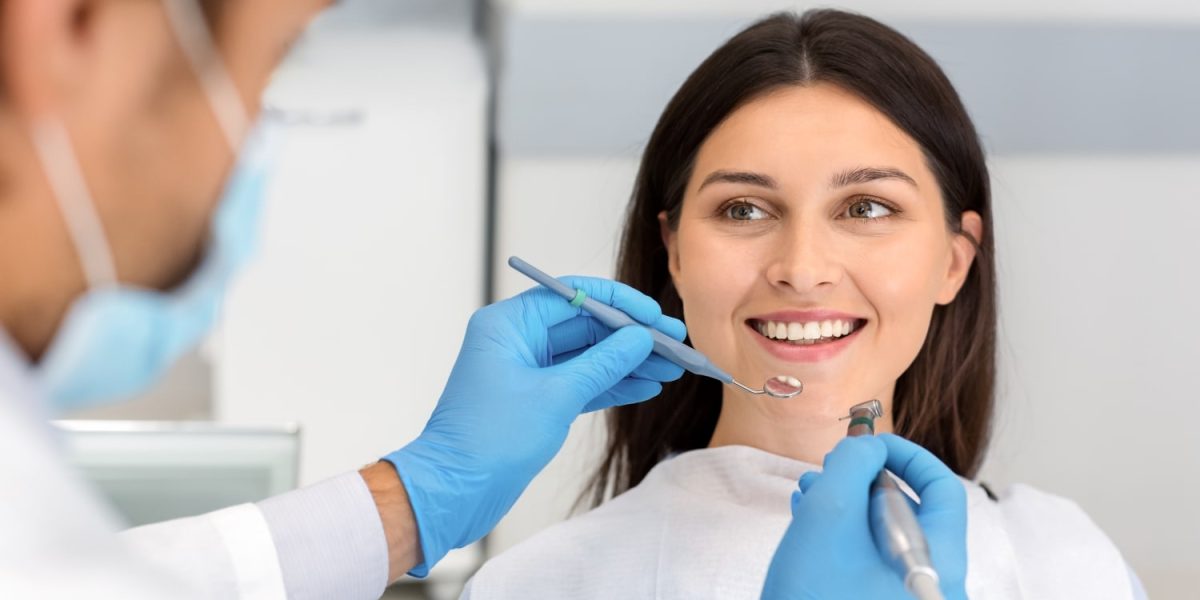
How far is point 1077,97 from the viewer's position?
8.92 feet

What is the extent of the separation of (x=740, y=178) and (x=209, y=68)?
876 millimetres

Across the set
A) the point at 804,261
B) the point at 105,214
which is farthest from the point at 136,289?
the point at 804,261

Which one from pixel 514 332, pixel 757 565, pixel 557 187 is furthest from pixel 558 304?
pixel 557 187

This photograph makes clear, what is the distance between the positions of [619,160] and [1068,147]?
898 mm

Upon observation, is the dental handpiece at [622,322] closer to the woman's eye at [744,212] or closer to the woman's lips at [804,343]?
the woman's lips at [804,343]

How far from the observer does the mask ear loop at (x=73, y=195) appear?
732 millimetres

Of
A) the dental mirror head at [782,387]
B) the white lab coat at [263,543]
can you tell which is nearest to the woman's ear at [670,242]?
the dental mirror head at [782,387]

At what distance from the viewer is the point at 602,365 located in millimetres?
1349

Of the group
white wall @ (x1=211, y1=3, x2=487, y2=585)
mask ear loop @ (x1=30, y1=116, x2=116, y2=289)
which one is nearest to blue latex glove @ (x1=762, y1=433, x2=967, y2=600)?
mask ear loop @ (x1=30, y1=116, x2=116, y2=289)

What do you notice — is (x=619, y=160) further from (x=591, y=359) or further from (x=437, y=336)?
(x=591, y=359)

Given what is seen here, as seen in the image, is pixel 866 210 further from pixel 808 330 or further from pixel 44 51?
pixel 44 51

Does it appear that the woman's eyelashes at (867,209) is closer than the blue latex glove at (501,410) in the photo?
No

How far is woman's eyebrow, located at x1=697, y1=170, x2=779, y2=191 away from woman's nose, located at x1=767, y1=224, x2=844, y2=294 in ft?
0.20

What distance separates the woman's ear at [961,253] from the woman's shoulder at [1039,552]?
24cm
